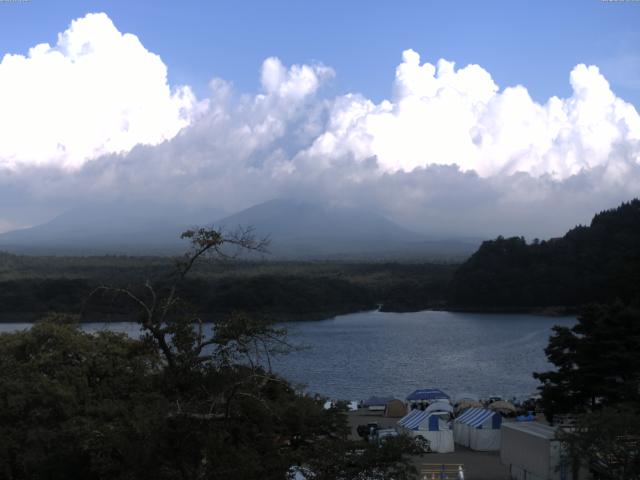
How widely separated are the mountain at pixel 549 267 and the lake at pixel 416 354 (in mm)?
2247

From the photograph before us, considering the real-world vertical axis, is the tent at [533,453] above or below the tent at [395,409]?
above

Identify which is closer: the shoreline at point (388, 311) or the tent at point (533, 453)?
the tent at point (533, 453)

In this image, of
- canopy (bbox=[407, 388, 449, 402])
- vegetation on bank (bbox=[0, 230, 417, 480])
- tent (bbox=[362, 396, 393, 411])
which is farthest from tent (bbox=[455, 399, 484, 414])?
vegetation on bank (bbox=[0, 230, 417, 480])

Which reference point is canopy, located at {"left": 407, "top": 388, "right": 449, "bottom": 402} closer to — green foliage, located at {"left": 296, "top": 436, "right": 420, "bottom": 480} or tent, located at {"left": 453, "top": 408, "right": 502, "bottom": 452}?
tent, located at {"left": 453, "top": 408, "right": 502, "bottom": 452}

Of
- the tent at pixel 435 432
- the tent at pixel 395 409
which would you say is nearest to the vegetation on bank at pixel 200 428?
the tent at pixel 435 432

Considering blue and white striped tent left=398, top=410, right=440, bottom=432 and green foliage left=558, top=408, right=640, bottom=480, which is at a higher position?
green foliage left=558, top=408, right=640, bottom=480

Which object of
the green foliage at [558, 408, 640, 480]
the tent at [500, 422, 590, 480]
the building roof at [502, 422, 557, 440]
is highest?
the green foliage at [558, 408, 640, 480]

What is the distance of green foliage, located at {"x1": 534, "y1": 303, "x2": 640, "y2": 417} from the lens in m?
12.0

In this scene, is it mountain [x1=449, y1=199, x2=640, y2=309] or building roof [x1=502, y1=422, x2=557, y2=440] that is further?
mountain [x1=449, y1=199, x2=640, y2=309]

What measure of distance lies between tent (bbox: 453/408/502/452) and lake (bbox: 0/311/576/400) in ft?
12.9

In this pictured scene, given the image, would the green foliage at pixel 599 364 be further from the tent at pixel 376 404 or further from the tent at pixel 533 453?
Result: the tent at pixel 376 404

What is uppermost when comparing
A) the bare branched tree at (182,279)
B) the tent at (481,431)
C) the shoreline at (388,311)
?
the bare branched tree at (182,279)

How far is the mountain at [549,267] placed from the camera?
1822 inches

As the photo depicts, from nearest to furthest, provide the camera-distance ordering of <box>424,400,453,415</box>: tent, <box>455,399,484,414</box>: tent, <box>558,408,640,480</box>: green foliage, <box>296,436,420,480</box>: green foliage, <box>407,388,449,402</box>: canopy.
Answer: <box>296,436,420,480</box>: green foliage → <box>558,408,640,480</box>: green foliage → <box>424,400,453,415</box>: tent → <box>455,399,484,414</box>: tent → <box>407,388,449,402</box>: canopy
